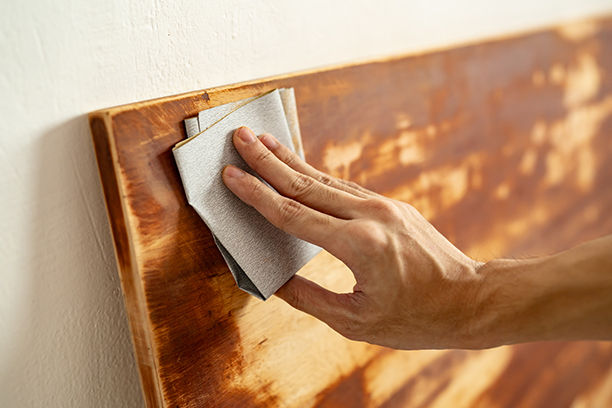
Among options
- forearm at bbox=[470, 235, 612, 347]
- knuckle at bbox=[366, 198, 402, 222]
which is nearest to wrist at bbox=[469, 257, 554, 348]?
forearm at bbox=[470, 235, 612, 347]

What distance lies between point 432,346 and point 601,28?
0.98 meters

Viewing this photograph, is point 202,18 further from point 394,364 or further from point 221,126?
point 394,364

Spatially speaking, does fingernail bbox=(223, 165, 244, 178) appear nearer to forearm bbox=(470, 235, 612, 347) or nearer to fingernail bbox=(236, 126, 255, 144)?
fingernail bbox=(236, 126, 255, 144)

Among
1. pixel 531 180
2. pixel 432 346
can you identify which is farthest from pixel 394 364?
pixel 531 180

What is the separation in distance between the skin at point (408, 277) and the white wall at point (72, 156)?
0.36ft

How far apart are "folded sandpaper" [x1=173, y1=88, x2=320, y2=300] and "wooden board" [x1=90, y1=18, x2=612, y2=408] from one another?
0.06 ft

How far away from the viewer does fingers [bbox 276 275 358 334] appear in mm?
489

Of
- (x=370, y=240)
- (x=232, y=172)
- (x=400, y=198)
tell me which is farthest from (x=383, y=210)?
(x=400, y=198)

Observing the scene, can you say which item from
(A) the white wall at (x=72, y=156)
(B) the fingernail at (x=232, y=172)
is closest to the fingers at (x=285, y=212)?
(B) the fingernail at (x=232, y=172)

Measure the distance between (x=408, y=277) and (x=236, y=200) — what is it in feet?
0.56

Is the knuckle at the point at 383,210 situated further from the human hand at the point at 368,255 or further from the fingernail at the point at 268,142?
the fingernail at the point at 268,142

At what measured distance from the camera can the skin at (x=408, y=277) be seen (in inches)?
18.0

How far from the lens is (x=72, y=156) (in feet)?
1.42

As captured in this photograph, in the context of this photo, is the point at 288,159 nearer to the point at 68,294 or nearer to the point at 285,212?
the point at 285,212
